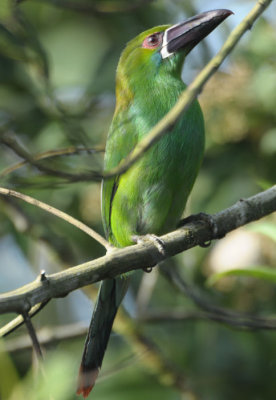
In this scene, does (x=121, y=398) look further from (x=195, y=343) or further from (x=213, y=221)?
(x=213, y=221)

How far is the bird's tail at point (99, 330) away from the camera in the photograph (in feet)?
8.52

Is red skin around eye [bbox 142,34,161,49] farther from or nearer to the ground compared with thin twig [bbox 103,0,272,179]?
nearer to the ground

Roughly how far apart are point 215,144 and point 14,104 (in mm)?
1396

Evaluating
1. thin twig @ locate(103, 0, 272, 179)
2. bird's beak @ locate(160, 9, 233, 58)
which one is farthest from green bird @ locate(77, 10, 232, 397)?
thin twig @ locate(103, 0, 272, 179)

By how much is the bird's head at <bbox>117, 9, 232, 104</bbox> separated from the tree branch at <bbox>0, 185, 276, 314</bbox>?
0.87m

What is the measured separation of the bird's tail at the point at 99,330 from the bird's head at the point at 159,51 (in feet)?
3.13

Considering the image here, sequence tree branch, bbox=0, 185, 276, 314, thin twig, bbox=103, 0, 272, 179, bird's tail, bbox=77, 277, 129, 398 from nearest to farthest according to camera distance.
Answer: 1. thin twig, bbox=103, 0, 272, 179
2. tree branch, bbox=0, 185, 276, 314
3. bird's tail, bbox=77, 277, 129, 398

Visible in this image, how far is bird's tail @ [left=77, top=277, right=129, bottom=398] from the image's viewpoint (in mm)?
2598

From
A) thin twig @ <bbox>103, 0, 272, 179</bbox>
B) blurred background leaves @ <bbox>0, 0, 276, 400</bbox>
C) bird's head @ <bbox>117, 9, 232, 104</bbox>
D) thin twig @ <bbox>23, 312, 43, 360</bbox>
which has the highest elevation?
thin twig @ <bbox>103, 0, 272, 179</bbox>

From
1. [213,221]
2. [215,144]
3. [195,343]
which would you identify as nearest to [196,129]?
[213,221]

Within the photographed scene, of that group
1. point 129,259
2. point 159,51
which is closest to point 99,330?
point 129,259

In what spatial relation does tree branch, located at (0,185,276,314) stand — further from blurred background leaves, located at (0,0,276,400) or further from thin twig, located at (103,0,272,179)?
blurred background leaves, located at (0,0,276,400)

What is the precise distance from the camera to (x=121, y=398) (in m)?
3.46

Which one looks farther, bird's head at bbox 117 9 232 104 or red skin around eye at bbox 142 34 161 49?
red skin around eye at bbox 142 34 161 49
